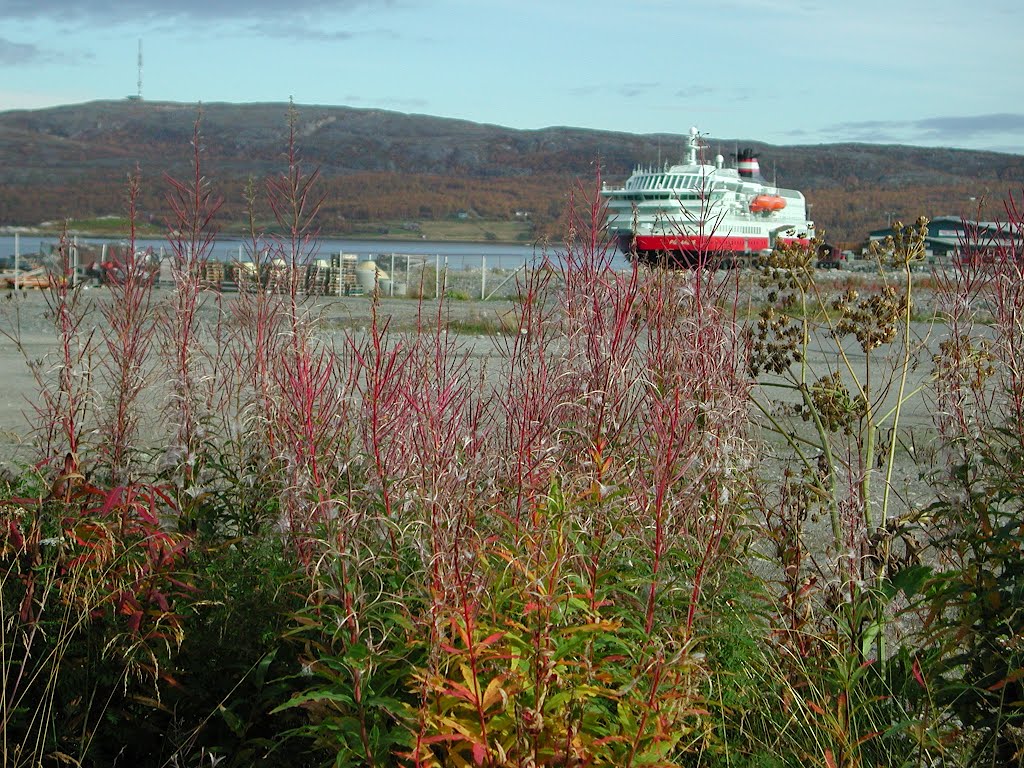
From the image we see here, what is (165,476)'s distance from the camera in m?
3.62

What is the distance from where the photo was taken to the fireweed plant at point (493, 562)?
102 inches

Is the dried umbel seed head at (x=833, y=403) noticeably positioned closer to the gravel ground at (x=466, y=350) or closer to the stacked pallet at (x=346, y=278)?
the gravel ground at (x=466, y=350)

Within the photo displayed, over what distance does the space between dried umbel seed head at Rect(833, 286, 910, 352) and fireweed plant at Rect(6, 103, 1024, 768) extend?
182 millimetres

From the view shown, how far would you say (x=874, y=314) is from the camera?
4270 millimetres

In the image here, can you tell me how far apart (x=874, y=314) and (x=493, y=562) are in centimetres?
201

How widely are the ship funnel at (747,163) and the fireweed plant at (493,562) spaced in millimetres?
67858

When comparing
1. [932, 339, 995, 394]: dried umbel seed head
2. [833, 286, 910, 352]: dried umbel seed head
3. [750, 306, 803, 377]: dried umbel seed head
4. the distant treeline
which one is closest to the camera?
[932, 339, 995, 394]: dried umbel seed head

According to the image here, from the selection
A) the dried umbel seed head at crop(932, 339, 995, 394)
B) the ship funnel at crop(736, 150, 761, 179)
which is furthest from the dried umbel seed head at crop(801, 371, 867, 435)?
the ship funnel at crop(736, 150, 761, 179)

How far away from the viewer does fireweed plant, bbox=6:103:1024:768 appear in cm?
258

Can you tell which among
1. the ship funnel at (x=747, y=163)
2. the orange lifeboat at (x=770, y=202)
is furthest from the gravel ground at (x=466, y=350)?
the ship funnel at (x=747, y=163)

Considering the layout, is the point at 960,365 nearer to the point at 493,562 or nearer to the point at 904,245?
the point at 904,245

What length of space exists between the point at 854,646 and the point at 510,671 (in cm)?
118

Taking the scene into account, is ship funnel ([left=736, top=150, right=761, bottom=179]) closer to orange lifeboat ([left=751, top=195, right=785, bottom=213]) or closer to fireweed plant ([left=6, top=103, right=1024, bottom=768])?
orange lifeboat ([left=751, top=195, right=785, bottom=213])

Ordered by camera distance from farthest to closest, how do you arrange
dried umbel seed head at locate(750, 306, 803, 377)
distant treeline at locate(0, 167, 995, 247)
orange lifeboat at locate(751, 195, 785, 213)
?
1. distant treeline at locate(0, 167, 995, 247)
2. orange lifeboat at locate(751, 195, 785, 213)
3. dried umbel seed head at locate(750, 306, 803, 377)
